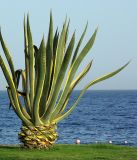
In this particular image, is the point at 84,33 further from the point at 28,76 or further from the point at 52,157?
the point at 52,157

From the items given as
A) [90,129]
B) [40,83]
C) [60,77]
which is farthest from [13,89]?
[90,129]

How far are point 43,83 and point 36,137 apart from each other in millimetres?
1402

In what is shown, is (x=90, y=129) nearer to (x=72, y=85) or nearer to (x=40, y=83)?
(x=72, y=85)

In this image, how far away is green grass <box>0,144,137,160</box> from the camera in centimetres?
1288

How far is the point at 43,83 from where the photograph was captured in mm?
14305

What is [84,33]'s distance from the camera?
571 inches

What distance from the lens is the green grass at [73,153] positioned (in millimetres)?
12883

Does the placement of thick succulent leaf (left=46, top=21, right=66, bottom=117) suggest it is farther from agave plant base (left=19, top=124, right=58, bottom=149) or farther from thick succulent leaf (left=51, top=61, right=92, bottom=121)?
agave plant base (left=19, top=124, right=58, bottom=149)

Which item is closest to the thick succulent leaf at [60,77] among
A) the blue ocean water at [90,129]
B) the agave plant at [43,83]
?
the agave plant at [43,83]

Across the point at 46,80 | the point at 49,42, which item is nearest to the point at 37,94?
the point at 46,80

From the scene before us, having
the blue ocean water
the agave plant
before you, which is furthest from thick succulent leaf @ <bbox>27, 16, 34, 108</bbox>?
the blue ocean water

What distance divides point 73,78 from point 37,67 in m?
1.13

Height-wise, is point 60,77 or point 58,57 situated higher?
point 58,57

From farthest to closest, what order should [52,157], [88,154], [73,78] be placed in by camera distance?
[73,78] → [88,154] → [52,157]
